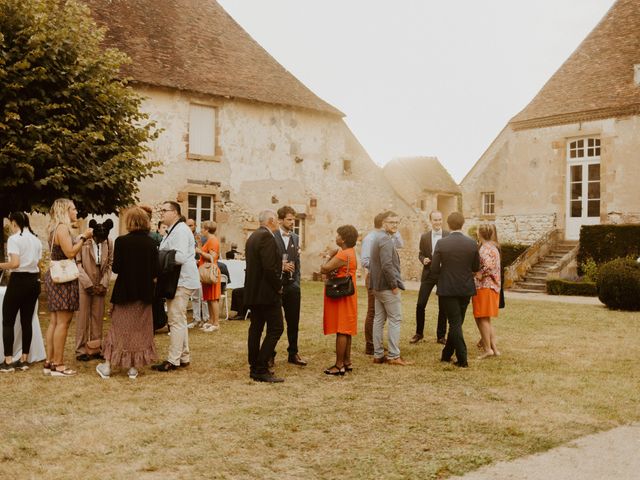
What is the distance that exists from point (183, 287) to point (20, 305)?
5.85 feet

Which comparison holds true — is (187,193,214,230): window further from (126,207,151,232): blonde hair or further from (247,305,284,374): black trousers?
(247,305,284,374): black trousers

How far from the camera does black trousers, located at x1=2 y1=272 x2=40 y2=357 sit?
722 centimetres

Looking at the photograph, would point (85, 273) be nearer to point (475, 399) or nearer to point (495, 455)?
point (475, 399)

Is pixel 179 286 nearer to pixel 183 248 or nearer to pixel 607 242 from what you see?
pixel 183 248

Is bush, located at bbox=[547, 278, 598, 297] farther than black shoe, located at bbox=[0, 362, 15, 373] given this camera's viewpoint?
Yes

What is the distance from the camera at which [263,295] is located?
22.5ft

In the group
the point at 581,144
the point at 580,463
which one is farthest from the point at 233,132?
the point at 580,463

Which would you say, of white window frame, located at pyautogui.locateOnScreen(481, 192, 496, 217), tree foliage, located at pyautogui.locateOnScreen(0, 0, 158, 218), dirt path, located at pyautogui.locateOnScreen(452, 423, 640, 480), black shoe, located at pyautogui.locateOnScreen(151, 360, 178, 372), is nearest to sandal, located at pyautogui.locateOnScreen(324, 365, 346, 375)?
black shoe, located at pyautogui.locateOnScreen(151, 360, 178, 372)

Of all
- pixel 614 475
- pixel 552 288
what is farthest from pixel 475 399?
pixel 552 288

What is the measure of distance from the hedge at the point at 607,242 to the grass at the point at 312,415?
10159mm

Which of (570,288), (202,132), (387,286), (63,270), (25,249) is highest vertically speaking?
(202,132)

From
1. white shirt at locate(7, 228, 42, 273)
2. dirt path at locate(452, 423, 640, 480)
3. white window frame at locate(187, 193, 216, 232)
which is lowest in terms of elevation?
dirt path at locate(452, 423, 640, 480)

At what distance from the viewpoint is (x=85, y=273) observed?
25.4 feet

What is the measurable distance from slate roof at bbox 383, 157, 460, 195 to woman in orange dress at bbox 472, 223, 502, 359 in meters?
32.2
